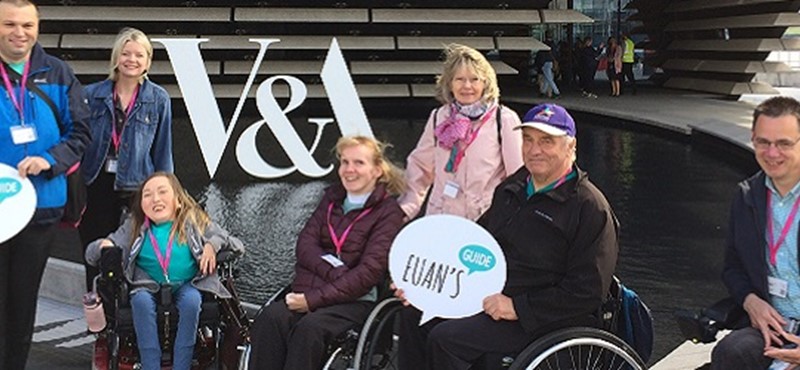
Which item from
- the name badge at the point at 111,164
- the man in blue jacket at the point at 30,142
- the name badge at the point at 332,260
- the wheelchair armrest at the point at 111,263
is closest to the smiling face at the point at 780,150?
the name badge at the point at 332,260

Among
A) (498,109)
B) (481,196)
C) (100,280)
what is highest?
(498,109)

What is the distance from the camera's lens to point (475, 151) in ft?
13.5

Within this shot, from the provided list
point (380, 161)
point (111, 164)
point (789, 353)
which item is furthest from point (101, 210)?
point (789, 353)

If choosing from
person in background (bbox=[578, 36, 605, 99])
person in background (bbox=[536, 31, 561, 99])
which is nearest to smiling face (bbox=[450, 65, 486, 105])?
person in background (bbox=[536, 31, 561, 99])

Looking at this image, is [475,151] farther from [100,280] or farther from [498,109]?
[100,280]

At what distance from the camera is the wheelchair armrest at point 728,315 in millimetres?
3287

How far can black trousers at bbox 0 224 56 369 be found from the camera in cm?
394

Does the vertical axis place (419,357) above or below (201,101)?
below

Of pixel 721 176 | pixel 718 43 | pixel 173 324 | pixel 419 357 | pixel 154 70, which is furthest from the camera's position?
pixel 718 43

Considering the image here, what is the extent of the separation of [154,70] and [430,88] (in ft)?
14.8

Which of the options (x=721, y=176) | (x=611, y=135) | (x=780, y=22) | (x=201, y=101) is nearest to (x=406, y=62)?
(x=611, y=135)

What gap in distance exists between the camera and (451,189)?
417cm

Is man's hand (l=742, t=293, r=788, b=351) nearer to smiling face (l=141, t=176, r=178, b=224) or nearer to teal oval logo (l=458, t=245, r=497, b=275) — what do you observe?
teal oval logo (l=458, t=245, r=497, b=275)

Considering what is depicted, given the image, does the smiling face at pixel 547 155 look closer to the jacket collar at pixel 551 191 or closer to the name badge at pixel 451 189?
the jacket collar at pixel 551 191
